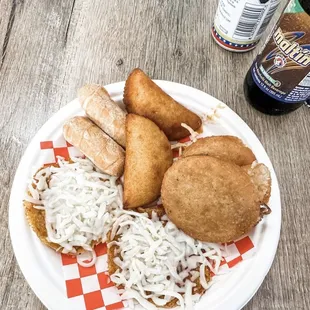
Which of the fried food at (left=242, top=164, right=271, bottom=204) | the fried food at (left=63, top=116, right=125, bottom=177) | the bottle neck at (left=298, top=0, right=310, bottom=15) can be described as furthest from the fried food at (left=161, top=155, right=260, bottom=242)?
the bottle neck at (left=298, top=0, right=310, bottom=15)

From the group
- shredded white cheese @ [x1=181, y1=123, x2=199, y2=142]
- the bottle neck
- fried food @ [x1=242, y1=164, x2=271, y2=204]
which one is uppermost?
the bottle neck

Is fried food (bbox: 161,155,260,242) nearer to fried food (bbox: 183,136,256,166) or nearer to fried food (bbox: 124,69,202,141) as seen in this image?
fried food (bbox: 183,136,256,166)

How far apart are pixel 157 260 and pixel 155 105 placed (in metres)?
0.42

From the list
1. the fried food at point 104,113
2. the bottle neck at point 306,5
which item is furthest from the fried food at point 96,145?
the bottle neck at point 306,5

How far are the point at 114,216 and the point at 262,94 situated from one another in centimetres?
59

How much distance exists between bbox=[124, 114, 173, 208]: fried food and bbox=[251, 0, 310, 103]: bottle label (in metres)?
0.37

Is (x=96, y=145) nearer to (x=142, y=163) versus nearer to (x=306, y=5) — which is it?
(x=142, y=163)

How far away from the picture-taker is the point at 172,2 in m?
1.42

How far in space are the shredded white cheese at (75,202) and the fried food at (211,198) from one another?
167 mm

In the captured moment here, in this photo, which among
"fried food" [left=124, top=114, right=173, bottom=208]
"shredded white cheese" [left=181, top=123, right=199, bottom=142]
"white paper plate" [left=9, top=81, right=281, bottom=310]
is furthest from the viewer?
"shredded white cheese" [left=181, top=123, right=199, bottom=142]

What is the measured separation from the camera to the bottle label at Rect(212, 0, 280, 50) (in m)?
1.07

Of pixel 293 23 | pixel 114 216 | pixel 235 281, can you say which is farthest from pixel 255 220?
pixel 293 23

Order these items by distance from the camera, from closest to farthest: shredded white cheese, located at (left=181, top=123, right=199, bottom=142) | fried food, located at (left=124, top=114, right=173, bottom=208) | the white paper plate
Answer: the white paper plate
fried food, located at (left=124, top=114, right=173, bottom=208)
shredded white cheese, located at (left=181, top=123, right=199, bottom=142)

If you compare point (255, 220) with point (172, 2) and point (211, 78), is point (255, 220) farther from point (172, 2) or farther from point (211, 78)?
point (172, 2)
